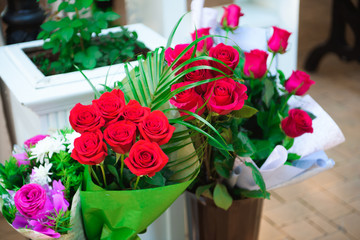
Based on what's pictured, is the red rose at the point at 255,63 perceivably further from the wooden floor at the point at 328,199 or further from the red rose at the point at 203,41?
the wooden floor at the point at 328,199

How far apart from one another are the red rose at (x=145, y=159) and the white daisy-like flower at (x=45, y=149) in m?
0.28

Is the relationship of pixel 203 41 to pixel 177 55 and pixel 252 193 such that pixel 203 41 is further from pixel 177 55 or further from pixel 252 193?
pixel 252 193

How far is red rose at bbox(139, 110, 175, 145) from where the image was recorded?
0.88m

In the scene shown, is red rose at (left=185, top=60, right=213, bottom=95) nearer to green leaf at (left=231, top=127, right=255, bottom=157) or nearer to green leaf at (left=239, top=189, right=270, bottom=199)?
green leaf at (left=231, top=127, right=255, bottom=157)

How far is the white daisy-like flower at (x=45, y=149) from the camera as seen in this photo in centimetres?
106

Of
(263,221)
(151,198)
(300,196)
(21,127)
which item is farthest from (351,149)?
(151,198)

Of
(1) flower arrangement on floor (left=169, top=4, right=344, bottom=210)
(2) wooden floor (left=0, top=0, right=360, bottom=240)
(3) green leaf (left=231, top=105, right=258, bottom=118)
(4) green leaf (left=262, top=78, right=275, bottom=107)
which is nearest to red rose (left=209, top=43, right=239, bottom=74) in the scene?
(1) flower arrangement on floor (left=169, top=4, right=344, bottom=210)

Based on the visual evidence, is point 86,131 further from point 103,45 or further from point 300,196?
point 300,196

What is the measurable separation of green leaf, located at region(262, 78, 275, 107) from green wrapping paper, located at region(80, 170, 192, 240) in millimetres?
506

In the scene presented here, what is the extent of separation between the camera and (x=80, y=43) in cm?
159

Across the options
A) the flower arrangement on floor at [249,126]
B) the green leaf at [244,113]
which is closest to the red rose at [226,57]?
the flower arrangement on floor at [249,126]

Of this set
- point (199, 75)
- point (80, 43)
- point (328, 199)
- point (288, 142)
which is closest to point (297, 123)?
point (288, 142)

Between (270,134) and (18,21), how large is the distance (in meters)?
0.99

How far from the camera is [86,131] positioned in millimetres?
903
